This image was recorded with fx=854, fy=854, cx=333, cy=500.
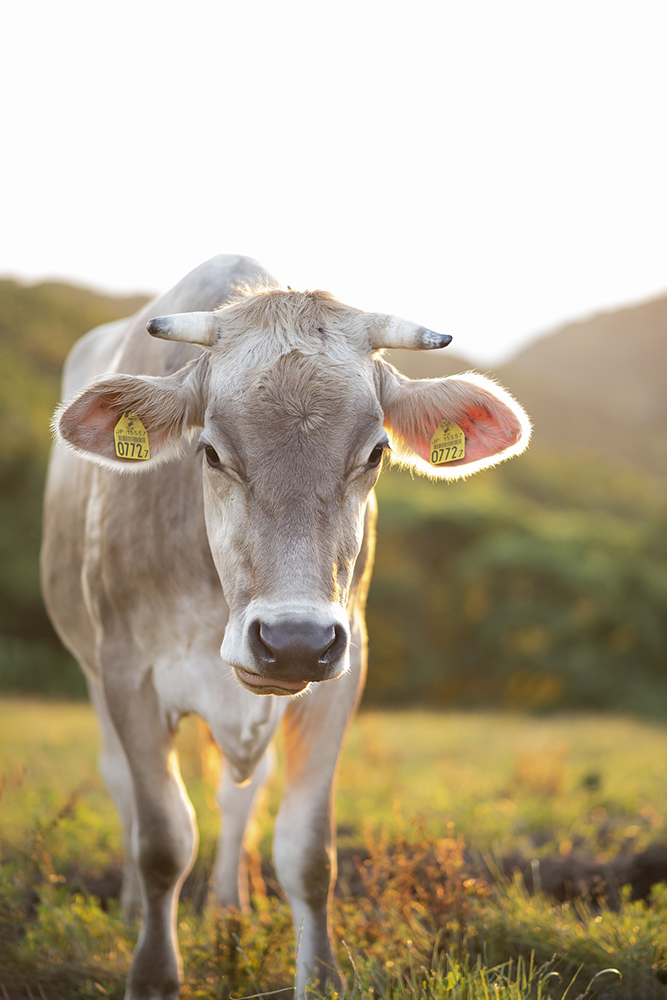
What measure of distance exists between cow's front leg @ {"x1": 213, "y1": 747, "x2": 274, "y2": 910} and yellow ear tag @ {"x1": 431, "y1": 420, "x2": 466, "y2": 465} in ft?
5.65

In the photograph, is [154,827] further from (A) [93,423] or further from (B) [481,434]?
(B) [481,434]

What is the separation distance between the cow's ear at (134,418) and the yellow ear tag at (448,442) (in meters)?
0.78

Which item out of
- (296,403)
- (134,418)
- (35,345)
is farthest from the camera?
(35,345)

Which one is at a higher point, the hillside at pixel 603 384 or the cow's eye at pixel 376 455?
the cow's eye at pixel 376 455

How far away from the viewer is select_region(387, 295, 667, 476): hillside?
32875 millimetres

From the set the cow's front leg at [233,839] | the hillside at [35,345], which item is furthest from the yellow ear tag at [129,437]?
the hillside at [35,345]

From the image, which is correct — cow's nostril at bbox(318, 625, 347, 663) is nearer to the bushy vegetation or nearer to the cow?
the cow

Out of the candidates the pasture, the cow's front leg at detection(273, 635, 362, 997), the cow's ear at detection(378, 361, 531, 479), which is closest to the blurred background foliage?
the pasture

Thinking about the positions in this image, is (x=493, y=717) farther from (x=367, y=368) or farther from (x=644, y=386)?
(x=644, y=386)

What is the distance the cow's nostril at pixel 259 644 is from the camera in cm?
217

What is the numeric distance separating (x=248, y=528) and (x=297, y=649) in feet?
1.39

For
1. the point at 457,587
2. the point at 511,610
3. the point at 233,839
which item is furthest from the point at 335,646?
the point at 457,587

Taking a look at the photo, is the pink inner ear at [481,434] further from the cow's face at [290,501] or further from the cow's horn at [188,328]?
the cow's horn at [188,328]

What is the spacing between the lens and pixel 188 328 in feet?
8.66
